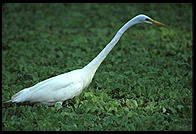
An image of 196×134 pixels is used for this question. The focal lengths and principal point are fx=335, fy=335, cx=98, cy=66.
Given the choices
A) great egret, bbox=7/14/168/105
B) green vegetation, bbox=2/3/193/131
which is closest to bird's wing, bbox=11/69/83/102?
great egret, bbox=7/14/168/105

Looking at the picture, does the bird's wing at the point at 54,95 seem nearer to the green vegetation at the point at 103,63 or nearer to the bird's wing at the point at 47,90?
the bird's wing at the point at 47,90

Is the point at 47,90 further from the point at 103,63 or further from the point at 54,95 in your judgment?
the point at 103,63

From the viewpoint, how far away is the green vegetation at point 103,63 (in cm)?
427

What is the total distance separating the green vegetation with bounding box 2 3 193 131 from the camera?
4.27 meters

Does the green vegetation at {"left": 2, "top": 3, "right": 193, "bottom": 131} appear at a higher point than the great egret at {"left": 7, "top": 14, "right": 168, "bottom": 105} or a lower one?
lower

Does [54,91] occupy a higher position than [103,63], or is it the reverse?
[54,91]

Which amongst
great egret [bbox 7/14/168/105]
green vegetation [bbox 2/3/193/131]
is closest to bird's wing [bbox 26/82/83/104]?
great egret [bbox 7/14/168/105]

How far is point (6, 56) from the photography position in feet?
24.3

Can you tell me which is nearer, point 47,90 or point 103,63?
point 47,90

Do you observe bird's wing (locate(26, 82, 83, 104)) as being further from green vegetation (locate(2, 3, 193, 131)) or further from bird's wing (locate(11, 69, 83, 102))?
green vegetation (locate(2, 3, 193, 131))

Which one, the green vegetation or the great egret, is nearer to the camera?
the green vegetation

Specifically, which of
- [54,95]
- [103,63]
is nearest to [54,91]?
[54,95]

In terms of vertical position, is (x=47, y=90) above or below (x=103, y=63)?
above

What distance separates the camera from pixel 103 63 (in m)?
6.86
